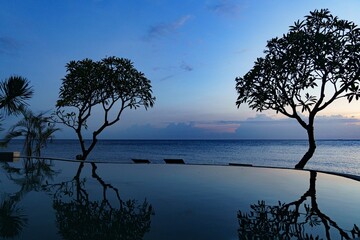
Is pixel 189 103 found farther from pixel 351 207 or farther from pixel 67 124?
pixel 351 207

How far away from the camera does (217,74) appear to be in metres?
23.9

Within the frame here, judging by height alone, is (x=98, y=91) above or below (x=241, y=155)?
above

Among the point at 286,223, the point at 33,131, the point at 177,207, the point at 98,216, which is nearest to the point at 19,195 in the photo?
the point at 98,216

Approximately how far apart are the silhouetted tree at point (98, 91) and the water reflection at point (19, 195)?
173 inches

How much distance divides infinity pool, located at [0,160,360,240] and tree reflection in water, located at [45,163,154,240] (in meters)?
0.02

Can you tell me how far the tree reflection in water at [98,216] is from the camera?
4887 mm

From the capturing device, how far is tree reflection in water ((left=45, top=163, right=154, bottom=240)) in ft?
16.0

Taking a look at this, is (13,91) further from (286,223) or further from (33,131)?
(286,223)

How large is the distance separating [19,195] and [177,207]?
14.8ft

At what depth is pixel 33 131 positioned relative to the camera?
19281mm

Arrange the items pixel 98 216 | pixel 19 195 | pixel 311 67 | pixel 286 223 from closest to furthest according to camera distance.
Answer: pixel 286 223 < pixel 98 216 < pixel 19 195 < pixel 311 67

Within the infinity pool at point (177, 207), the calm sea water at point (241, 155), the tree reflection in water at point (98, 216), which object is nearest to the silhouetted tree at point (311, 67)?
the infinity pool at point (177, 207)

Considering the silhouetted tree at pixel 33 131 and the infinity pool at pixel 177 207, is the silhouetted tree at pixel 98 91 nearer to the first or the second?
the silhouetted tree at pixel 33 131

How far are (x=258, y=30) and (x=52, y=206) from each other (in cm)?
1598
